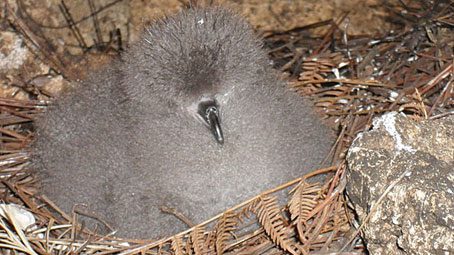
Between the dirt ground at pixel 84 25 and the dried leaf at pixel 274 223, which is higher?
the dirt ground at pixel 84 25

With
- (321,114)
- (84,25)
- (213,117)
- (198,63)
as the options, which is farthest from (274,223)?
(84,25)

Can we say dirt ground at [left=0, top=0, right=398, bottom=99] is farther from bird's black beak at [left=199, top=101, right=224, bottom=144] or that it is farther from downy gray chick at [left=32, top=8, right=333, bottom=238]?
bird's black beak at [left=199, top=101, right=224, bottom=144]

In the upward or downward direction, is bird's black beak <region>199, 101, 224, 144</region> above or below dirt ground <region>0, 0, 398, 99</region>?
above

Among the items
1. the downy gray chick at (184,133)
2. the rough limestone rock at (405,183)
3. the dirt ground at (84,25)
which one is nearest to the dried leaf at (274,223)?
the downy gray chick at (184,133)

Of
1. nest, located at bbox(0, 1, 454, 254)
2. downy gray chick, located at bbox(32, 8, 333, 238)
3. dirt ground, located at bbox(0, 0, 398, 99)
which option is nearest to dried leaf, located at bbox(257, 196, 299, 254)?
nest, located at bbox(0, 1, 454, 254)

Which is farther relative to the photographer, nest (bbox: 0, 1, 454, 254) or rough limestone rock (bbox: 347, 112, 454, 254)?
nest (bbox: 0, 1, 454, 254)

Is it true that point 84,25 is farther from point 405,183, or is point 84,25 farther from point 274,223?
point 405,183

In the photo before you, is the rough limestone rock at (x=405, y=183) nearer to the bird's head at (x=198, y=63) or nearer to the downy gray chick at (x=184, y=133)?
the downy gray chick at (x=184, y=133)
